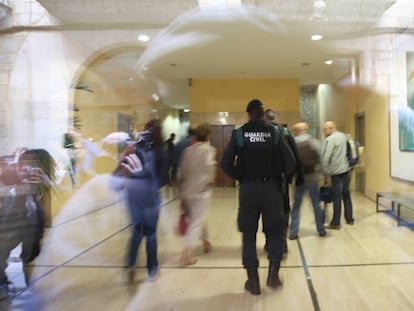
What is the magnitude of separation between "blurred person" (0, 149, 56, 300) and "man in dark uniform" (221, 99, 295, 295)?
3.75ft

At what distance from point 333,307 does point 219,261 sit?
0.86 metres

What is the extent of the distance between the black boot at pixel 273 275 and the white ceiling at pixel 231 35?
6.20 feet

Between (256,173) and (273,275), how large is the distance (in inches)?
23.7

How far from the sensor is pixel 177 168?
6.32ft

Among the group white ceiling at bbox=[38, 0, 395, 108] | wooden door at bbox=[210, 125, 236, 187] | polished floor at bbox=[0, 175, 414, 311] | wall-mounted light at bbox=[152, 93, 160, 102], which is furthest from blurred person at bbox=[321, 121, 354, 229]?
wall-mounted light at bbox=[152, 93, 160, 102]

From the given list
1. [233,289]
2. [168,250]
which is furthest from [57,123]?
[233,289]

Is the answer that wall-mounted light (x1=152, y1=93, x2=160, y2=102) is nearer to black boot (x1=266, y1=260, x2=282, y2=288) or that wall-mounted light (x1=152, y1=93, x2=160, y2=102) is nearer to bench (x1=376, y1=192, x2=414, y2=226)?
Answer: black boot (x1=266, y1=260, x2=282, y2=288)

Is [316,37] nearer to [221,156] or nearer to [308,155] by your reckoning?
[308,155]

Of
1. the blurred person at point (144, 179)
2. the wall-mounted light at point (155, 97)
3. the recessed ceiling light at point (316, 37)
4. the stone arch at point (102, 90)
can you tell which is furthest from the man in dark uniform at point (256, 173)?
the recessed ceiling light at point (316, 37)

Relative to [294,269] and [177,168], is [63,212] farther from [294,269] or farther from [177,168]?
[294,269]

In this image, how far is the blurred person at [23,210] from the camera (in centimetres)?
173

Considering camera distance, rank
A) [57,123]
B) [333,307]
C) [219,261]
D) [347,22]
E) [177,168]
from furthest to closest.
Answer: [347,22]
[57,123]
[219,261]
[177,168]
[333,307]

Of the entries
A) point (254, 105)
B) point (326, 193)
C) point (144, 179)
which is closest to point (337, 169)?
point (326, 193)

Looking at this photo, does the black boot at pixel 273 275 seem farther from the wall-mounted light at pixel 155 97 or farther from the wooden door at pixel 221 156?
the wall-mounted light at pixel 155 97
